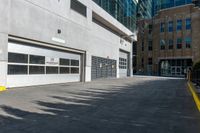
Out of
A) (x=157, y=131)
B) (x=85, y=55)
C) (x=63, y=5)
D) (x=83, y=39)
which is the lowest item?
(x=157, y=131)

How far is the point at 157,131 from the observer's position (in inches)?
207

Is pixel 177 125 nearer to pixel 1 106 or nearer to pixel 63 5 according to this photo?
pixel 1 106

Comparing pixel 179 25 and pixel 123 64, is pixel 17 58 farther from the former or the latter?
pixel 179 25

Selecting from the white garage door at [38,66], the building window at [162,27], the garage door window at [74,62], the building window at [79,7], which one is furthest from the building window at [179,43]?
the white garage door at [38,66]

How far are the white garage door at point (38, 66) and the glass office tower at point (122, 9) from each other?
932 centimetres

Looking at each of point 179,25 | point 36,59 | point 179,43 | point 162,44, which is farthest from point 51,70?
point 162,44

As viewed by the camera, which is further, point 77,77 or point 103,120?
point 77,77

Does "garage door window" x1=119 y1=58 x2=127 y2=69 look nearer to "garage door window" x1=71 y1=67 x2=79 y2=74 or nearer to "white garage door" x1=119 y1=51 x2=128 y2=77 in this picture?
"white garage door" x1=119 y1=51 x2=128 y2=77

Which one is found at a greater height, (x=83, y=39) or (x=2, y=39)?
(x=83, y=39)

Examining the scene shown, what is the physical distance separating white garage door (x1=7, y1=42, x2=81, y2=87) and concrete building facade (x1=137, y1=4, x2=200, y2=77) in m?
34.0

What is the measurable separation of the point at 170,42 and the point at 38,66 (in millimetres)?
41597

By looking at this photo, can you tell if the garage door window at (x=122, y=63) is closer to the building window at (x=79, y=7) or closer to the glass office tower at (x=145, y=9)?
the glass office tower at (x=145, y=9)

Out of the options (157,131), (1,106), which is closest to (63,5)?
(1,106)

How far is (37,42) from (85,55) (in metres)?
7.58
